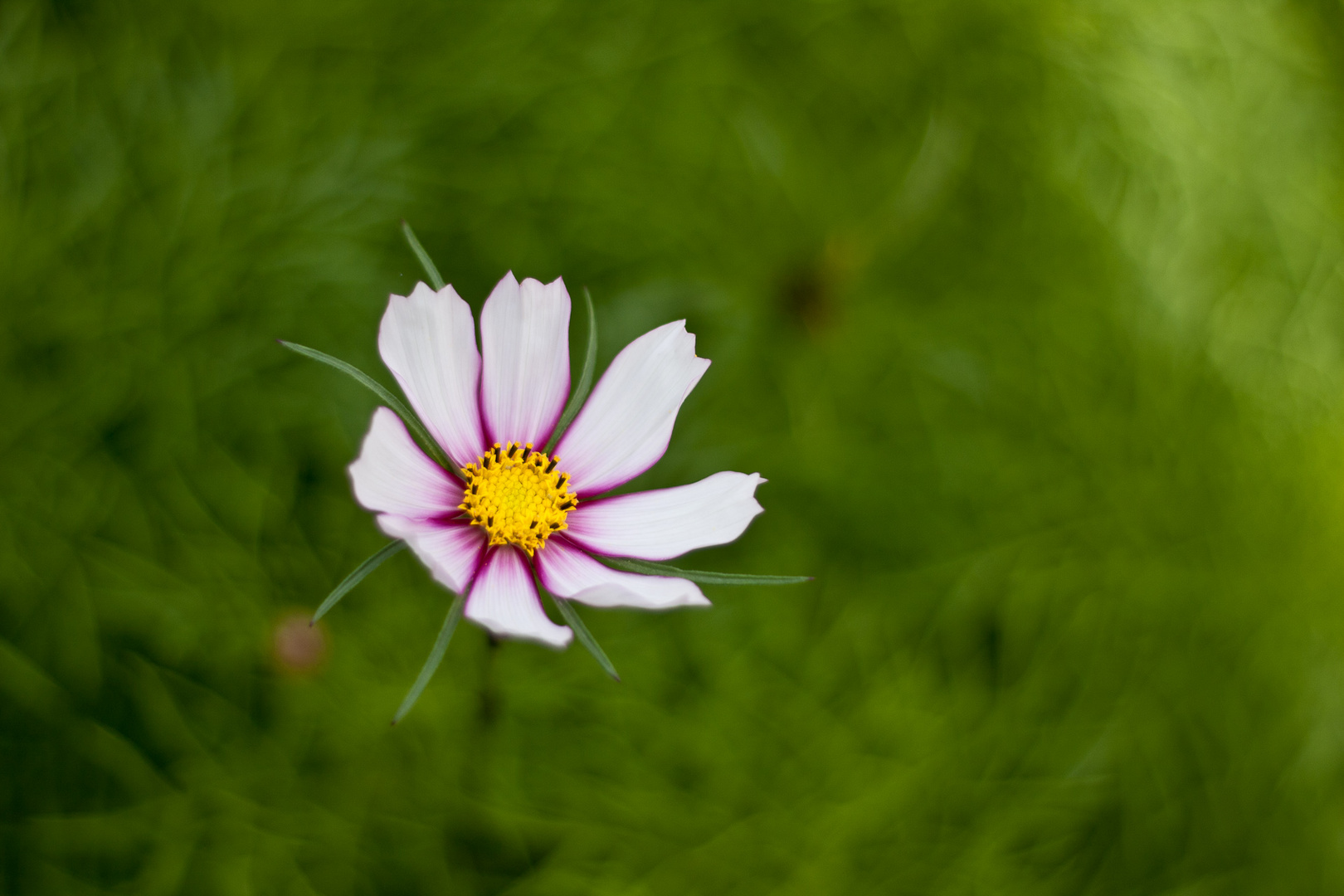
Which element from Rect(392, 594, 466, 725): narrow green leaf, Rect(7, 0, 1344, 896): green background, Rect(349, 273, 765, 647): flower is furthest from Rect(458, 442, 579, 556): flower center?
Rect(7, 0, 1344, 896): green background

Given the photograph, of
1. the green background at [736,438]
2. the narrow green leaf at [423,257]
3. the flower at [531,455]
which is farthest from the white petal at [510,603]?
the green background at [736,438]

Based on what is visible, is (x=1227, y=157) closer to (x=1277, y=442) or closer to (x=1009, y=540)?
(x=1277, y=442)

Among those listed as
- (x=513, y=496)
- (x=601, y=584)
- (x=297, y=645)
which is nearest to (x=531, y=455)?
(x=513, y=496)

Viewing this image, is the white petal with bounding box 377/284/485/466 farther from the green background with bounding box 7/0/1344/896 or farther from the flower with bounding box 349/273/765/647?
the green background with bounding box 7/0/1344/896

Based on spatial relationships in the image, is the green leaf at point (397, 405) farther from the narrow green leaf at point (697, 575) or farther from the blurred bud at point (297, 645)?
the blurred bud at point (297, 645)

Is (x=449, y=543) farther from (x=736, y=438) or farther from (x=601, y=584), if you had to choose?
(x=736, y=438)

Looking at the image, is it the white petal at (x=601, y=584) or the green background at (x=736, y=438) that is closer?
the white petal at (x=601, y=584)
